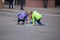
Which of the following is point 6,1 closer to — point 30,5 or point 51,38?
point 30,5

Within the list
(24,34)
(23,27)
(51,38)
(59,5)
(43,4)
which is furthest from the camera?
(59,5)

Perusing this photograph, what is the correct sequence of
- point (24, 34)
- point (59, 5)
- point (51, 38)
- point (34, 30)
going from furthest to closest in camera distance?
point (59, 5) → point (34, 30) → point (24, 34) → point (51, 38)

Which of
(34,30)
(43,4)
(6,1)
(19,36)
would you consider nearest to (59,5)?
(43,4)

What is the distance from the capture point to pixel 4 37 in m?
11.2

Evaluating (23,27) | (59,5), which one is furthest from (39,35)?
(59,5)

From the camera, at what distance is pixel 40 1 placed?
91.3 feet

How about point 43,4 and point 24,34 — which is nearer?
point 24,34

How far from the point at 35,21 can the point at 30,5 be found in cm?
1301

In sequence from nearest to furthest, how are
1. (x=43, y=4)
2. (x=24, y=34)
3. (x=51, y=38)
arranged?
(x=51, y=38) → (x=24, y=34) → (x=43, y=4)

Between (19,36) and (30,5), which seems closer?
(19,36)

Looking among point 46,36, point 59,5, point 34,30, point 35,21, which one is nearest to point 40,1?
point 59,5

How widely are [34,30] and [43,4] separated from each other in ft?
47.7

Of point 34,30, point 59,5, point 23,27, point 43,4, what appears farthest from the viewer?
point 59,5

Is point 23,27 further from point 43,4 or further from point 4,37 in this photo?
point 43,4
